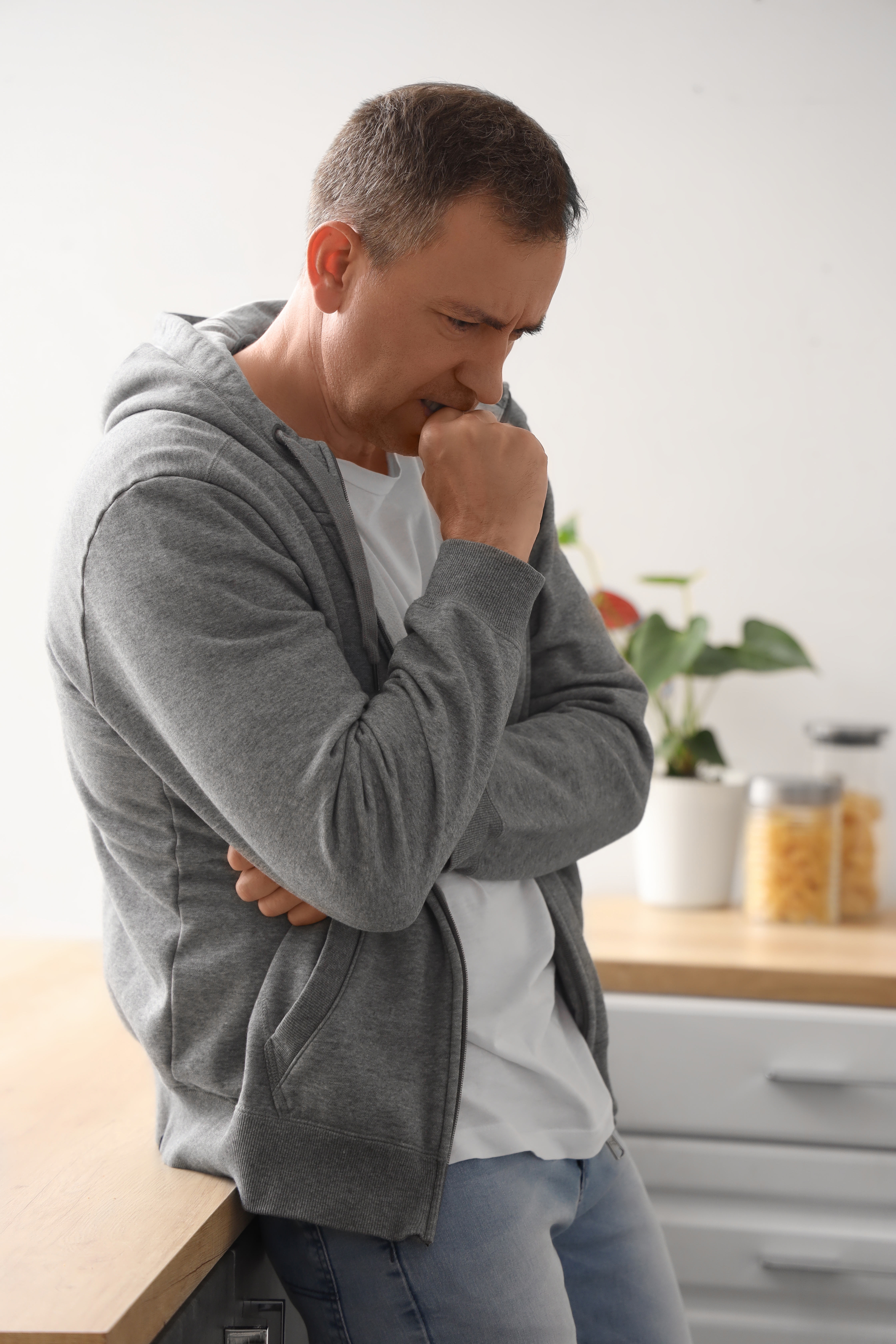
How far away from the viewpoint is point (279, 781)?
0.65m

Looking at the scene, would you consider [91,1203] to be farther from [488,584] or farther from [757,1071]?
[757,1071]

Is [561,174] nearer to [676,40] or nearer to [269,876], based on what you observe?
[269,876]

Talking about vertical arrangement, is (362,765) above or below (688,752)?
above

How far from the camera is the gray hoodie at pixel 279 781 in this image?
0.66 m

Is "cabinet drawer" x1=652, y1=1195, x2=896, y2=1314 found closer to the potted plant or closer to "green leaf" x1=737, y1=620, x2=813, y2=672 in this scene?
the potted plant

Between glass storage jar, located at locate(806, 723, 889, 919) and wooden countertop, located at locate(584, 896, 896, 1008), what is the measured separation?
68 mm

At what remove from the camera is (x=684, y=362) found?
68.5 inches

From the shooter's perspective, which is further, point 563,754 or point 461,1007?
point 563,754

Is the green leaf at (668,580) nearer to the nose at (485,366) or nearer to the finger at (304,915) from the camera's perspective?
the nose at (485,366)

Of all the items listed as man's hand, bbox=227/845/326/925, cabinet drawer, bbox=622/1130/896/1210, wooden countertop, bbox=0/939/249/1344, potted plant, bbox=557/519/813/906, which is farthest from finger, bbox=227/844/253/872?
potted plant, bbox=557/519/813/906

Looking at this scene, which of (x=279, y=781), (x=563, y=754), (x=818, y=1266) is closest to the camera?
(x=279, y=781)

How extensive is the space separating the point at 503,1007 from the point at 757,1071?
632 millimetres

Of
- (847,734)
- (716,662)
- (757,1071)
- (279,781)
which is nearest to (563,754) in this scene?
(279,781)

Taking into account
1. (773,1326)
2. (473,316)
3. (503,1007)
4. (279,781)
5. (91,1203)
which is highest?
(473,316)
